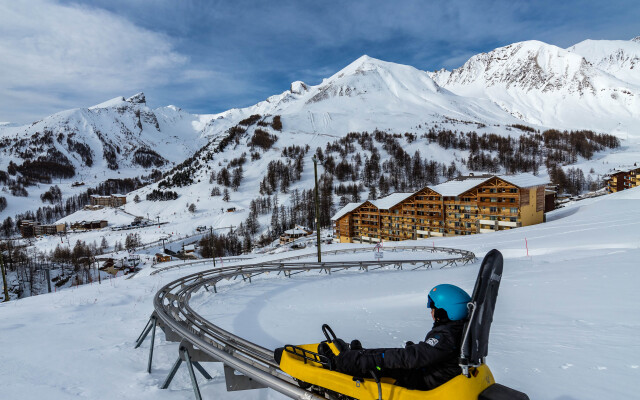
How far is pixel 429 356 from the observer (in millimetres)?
3537

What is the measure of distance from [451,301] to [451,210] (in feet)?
201

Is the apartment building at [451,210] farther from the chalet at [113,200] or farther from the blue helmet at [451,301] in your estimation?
the chalet at [113,200]

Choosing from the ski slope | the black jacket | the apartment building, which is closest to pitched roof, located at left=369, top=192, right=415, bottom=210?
the apartment building

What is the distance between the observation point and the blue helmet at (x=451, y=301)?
12.2 ft

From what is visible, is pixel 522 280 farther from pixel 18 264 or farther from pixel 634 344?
pixel 18 264

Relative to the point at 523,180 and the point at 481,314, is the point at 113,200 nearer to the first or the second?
the point at 523,180

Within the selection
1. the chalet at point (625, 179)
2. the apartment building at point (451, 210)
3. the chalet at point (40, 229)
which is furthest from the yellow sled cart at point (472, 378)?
the chalet at point (40, 229)

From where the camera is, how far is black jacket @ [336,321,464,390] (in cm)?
355

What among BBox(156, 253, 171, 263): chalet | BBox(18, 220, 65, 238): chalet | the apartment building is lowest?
BBox(156, 253, 171, 263): chalet

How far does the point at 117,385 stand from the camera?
5.74m

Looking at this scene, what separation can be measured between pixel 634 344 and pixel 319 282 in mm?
12793

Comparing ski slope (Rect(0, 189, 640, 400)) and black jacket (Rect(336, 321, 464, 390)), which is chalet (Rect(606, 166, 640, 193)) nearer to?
ski slope (Rect(0, 189, 640, 400))

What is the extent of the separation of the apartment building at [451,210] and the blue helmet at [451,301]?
182ft

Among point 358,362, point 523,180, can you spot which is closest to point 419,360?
point 358,362
